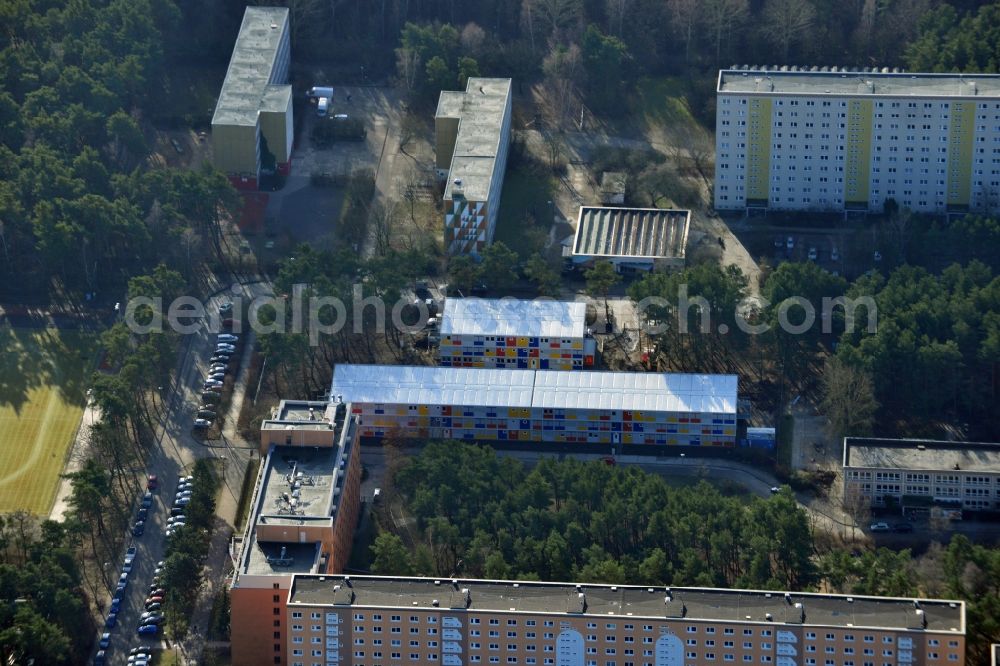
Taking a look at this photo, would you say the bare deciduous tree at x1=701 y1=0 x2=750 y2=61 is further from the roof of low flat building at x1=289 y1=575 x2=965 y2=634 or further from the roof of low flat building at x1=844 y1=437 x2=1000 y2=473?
the roof of low flat building at x1=289 y1=575 x2=965 y2=634

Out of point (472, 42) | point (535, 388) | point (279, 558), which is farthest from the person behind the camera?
point (472, 42)

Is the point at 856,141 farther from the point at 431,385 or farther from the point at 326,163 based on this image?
the point at 326,163

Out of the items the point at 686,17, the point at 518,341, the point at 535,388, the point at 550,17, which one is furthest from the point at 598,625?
the point at 550,17

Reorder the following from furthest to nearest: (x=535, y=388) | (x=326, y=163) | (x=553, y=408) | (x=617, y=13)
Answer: (x=617, y=13) → (x=326, y=163) → (x=535, y=388) → (x=553, y=408)

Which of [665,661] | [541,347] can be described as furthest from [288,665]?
[541,347]

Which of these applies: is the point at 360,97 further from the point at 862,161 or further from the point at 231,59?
the point at 862,161

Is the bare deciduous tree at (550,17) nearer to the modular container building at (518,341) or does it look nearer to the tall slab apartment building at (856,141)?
the tall slab apartment building at (856,141)

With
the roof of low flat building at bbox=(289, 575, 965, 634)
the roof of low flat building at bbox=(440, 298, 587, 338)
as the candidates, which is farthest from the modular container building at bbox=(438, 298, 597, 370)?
the roof of low flat building at bbox=(289, 575, 965, 634)
